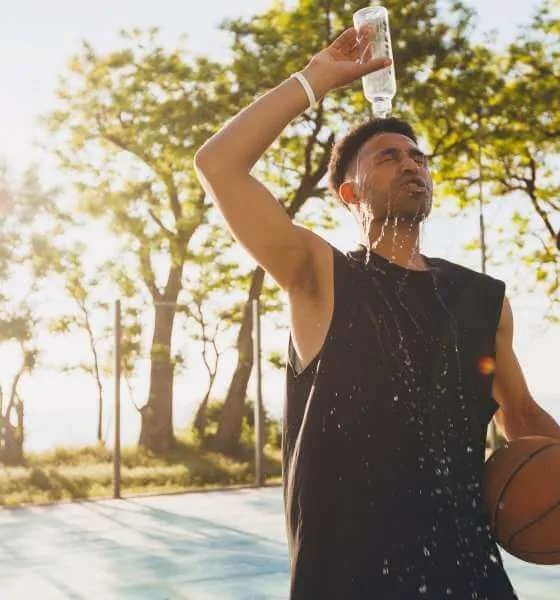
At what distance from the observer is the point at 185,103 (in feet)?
58.3

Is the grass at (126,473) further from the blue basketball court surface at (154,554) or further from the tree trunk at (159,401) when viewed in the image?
the blue basketball court surface at (154,554)

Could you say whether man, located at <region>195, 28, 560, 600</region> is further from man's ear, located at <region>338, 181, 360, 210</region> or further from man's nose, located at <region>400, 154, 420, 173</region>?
man's ear, located at <region>338, 181, 360, 210</region>

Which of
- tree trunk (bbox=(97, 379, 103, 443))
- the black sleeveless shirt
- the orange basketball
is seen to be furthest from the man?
tree trunk (bbox=(97, 379, 103, 443))

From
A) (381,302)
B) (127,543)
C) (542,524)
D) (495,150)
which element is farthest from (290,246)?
(495,150)

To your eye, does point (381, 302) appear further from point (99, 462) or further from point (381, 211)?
point (99, 462)

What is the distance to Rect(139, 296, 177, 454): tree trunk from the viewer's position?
57.0 ft

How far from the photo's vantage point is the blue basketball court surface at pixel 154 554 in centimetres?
519

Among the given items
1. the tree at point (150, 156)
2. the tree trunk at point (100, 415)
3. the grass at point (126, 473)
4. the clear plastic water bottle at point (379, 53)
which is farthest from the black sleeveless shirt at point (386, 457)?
the tree trunk at point (100, 415)

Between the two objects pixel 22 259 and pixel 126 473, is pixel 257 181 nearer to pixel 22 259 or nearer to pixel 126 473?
pixel 126 473

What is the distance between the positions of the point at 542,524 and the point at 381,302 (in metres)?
0.73

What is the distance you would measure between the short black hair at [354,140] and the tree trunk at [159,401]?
14554 millimetres

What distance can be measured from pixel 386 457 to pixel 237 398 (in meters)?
15.7

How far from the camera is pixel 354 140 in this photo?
256 centimetres

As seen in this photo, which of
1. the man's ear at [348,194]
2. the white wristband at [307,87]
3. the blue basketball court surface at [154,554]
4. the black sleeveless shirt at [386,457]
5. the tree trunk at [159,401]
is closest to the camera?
the black sleeveless shirt at [386,457]
